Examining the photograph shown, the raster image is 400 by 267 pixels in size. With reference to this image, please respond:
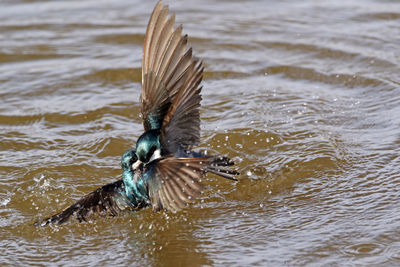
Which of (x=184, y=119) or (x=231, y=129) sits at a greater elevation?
(x=184, y=119)

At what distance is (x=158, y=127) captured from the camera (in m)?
4.57

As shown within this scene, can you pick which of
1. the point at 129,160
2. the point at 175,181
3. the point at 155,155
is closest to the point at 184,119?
the point at 155,155

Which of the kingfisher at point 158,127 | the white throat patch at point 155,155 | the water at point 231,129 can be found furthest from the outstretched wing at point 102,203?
the white throat patch at point 155,155

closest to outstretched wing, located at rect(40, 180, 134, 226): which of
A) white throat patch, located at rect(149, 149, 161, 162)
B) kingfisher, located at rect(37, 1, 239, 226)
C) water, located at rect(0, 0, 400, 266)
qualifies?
kingfisher, located at rect(37, 1, 239, 226)

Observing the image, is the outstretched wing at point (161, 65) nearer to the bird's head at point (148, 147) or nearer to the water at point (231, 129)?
the bird's head at point (148, 147)

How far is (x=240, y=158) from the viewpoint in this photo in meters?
5.71

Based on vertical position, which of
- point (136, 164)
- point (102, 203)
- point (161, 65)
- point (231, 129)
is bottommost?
point (102, 203)

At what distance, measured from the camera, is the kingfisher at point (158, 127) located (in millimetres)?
4285

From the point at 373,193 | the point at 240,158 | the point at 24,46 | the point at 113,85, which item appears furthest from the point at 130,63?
the point at 373,193

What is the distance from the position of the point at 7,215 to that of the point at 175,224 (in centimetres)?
124

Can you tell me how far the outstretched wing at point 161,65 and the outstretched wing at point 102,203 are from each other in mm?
474

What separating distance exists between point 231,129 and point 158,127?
5.71ft

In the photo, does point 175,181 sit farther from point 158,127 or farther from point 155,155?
point 158,127

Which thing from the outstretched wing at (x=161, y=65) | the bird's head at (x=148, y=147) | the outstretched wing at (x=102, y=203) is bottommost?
the outstretched wing at (x=102, y=203)
